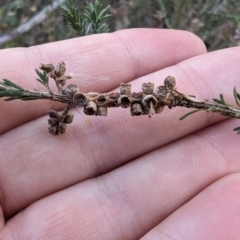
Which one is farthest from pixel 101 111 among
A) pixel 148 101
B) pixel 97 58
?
pixel 97 58

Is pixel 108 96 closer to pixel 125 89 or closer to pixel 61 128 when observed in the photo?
pixel 125 89

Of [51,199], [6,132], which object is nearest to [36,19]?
[6,132]

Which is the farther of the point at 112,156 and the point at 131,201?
the point at 112,156

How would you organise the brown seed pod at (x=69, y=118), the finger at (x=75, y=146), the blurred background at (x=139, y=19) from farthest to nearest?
the blurred background at (x=139, y=19) → the finger at (x=75, y=146) → the brown seed pod at (x=69, y=118)

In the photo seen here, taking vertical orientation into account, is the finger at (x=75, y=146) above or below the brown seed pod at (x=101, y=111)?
below

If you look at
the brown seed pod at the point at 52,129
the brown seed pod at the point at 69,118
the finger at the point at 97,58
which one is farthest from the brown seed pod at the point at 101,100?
the finger at the point at 97,58

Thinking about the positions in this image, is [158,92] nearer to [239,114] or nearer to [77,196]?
[239,114]

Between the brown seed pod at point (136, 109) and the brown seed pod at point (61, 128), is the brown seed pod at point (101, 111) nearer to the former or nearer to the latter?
the brown seed pod at point (136, 109)
